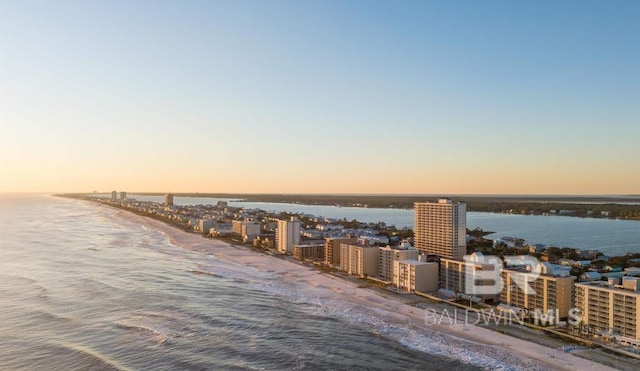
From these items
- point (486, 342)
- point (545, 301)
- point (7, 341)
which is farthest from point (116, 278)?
point (545, 301)

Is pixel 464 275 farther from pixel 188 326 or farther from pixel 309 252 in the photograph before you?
pixel 309 252

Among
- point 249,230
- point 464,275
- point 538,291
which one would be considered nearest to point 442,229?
point 464,275

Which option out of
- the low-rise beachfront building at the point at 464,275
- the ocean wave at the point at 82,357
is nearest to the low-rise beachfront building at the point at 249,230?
the low-rise beachfront building at the point at 464,275

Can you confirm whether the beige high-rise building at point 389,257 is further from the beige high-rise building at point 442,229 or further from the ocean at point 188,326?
the ocean at point 188,326

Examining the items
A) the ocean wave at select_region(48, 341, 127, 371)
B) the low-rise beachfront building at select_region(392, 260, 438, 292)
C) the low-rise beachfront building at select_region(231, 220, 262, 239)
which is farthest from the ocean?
the low-rise beachfront building at select_region(231, 220, 262, 239)

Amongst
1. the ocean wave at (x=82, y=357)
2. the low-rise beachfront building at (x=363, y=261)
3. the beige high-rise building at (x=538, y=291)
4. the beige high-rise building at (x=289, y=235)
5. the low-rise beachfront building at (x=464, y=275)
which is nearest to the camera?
the ocean wave at (x=82, y=357)
